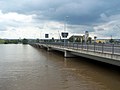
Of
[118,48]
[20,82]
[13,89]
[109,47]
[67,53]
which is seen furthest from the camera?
[67,53]

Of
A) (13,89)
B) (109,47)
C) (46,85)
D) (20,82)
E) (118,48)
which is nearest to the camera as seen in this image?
(13,89)

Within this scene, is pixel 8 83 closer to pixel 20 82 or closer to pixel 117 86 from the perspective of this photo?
pixel 20 82

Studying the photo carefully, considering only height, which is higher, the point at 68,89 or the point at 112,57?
the point at 112,57

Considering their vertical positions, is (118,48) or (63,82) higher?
(118,48)

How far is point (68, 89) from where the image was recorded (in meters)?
17.0

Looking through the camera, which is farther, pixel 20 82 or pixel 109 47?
pixel 109 47

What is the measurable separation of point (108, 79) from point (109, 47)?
18.1 ft

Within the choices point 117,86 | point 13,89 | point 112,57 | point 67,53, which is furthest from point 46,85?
point 67,53

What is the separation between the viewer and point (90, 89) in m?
17.0

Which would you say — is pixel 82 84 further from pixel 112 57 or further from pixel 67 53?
pixel 67 53

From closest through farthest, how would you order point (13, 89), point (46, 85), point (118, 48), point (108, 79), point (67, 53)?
point (13, 89) → point (46, 85) → point (108, 79) → point (118, 48) → point (67, 53)

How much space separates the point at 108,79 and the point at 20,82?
27.4 feet

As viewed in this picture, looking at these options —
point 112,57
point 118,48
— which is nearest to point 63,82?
point 112,57

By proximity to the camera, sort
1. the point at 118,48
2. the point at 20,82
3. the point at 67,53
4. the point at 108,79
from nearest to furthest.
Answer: the point at 20,82 < the point at 108,79 < the point at 118,48 < the point at 67,53
